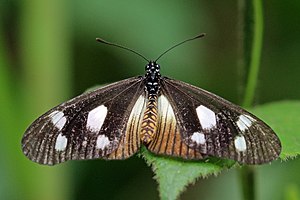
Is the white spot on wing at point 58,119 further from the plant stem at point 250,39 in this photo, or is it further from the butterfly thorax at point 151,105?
the plant stem at point 250,39

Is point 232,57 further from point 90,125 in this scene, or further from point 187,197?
point 90,125

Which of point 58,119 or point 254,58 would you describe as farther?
point 254,58

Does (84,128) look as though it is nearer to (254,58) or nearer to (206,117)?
(206,117)

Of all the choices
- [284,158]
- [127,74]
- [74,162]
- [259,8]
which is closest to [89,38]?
[127,74]

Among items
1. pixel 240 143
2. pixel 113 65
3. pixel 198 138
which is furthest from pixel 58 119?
pixel 113 65

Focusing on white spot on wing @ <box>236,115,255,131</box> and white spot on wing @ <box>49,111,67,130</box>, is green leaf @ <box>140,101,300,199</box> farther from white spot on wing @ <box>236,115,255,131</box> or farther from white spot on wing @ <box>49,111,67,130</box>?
white spot on wing @ <box>49,111,67,130</box>
